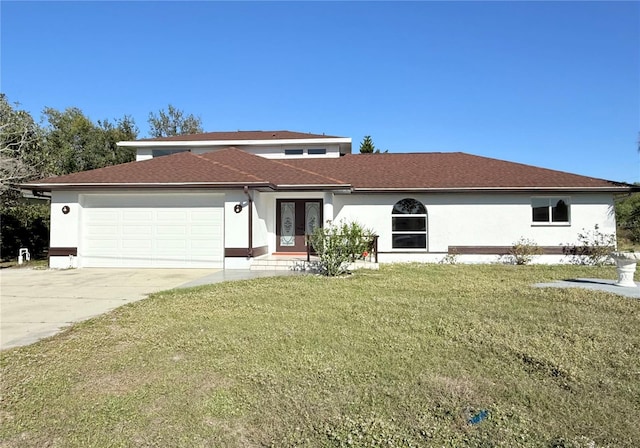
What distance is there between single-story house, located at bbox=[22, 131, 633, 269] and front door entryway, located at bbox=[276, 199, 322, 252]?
0.14 ft

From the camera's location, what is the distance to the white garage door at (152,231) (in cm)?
1330

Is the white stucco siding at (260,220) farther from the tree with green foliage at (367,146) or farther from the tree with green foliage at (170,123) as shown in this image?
the tree with green foliage at (170,123)

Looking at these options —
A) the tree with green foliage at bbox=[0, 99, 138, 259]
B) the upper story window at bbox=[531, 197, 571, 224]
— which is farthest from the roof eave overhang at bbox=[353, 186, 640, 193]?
the tree with green foliage at bbox=[0, 99, 138, 259]

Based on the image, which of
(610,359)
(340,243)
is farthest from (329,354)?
(340,243)

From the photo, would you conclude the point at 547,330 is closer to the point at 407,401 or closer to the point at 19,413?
the point at 407,401

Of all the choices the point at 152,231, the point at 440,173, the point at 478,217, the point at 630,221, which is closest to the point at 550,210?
the point at 478,217

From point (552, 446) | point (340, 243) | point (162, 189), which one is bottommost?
point (552, 446)

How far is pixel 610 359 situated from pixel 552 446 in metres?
2.33

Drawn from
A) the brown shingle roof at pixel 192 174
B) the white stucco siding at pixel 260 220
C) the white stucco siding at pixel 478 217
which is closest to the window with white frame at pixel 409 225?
the white stucco siding at pixel 478 217

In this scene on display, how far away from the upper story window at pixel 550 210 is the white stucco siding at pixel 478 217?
20cm

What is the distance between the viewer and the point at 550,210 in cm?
1498

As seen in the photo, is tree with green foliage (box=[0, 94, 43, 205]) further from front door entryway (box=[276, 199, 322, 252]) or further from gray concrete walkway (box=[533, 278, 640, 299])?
gray concrete walkway (box=[533, 278, 640, 299])

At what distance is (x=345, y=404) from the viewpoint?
3525 millimetres

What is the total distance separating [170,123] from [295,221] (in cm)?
3500
